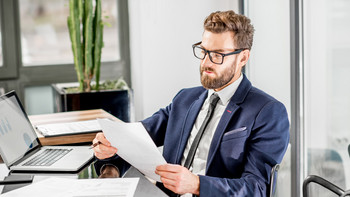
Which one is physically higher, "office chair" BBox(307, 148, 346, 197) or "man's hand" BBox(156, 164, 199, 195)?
"man's hand" BBox(156, 164, 199, 195)

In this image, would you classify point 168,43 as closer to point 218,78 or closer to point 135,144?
point 218,78

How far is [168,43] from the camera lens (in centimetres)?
360

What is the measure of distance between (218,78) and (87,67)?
6.74ft

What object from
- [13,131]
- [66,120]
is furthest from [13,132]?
[66,120]

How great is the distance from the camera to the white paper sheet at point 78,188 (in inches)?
50.5

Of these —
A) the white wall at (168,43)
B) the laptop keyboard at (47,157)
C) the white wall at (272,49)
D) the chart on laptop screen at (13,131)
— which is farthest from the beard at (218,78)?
the white wall at (168,43)

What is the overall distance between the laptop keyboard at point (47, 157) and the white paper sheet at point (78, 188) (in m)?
0.24

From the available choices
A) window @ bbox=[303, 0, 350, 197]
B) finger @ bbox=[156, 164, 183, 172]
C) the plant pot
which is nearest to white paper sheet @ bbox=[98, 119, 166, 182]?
finger @ bbox=[156, 164, 183, 172]

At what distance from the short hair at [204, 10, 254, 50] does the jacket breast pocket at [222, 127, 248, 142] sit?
0.31 metres

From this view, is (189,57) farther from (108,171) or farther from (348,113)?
(108,171)

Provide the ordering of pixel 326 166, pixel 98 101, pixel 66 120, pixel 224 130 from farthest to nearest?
1. pixel 98 101
2. pixel 326 166
3. pixel 66 120
4. pixel 224 130

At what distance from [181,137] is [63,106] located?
190cm

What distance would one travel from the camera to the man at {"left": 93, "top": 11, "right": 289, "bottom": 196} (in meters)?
1.43

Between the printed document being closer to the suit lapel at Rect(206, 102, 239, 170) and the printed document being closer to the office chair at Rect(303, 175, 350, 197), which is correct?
the suit lapel at Rect(206, 102, 239, 170)
